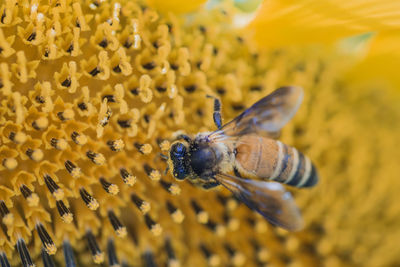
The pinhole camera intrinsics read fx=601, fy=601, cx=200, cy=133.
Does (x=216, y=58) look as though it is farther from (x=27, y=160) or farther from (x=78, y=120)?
(x=27, y=160)

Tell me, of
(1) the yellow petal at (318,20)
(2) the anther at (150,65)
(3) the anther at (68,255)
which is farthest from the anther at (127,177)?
(1) the yellow petal at (318,20)

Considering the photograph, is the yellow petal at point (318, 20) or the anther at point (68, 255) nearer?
the anther at point (68, 255)

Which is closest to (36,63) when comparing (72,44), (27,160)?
(72,44)

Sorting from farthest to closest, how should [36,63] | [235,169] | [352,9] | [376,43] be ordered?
[376,43] < [352,9] < [235,169] < [36,63]

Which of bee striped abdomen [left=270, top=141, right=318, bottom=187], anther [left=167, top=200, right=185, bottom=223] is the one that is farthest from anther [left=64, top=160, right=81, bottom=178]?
bee striped abdomen [left=270, top=141, right=318, bottom=187]

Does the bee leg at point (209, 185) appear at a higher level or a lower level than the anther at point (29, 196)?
lower

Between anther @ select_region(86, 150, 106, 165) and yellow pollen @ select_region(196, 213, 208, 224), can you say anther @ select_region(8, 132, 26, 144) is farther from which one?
yellow pollen @ select_region(196, 213, 208, 224)

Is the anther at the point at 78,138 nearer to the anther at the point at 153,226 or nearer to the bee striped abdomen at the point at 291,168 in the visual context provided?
the anther at the point at 153,226
